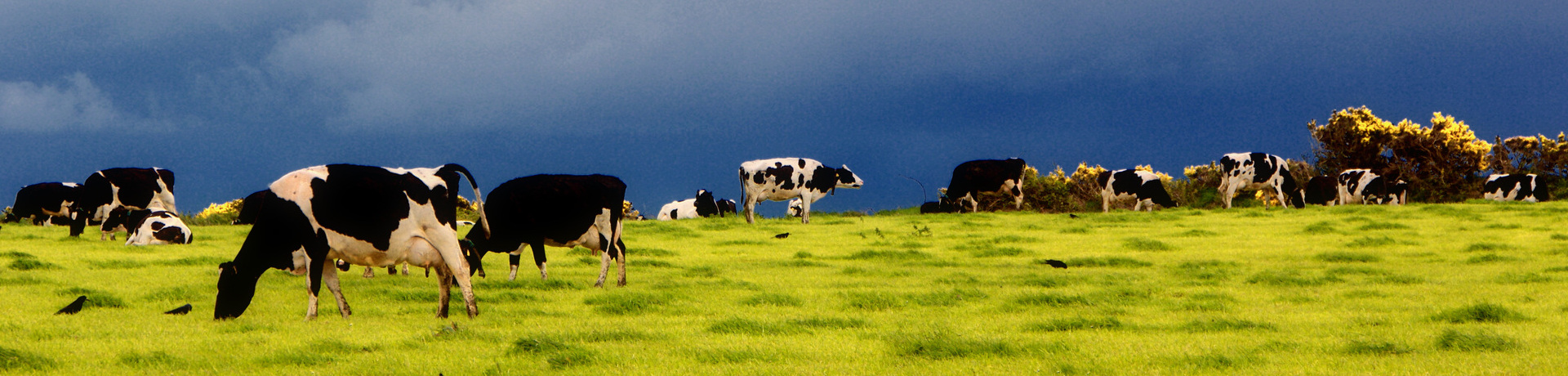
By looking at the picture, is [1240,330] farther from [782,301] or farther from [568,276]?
[568,276]

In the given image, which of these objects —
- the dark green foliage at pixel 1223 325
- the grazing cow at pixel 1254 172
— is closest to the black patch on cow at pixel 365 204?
the dark green foliage at pixel 1223 325

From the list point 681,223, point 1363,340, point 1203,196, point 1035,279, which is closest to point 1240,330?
point 1363,340

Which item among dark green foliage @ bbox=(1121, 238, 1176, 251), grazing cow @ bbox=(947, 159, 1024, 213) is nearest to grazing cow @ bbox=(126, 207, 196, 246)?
dark green foliage @ bbox=(1121, 238, 1176, 251)

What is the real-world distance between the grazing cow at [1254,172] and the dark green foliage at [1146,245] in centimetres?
1430

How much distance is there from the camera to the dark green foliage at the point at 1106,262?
18302 mm

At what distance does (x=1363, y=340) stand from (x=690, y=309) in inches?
269

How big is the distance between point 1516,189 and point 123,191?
4556 cm

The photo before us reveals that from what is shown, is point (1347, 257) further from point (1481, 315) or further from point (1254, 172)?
point (1254, 172)

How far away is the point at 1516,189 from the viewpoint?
38.1m

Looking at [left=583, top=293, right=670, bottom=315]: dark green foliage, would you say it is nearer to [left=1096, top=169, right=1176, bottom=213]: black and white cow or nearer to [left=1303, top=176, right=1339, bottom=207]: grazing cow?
[left=1096, top=169, right=1176, bottom=213]: black and white cow

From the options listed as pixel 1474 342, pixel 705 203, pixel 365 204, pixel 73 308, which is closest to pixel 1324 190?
pixel 705 203

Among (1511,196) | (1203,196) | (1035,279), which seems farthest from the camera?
(1203,196)

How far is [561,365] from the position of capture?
824 cm

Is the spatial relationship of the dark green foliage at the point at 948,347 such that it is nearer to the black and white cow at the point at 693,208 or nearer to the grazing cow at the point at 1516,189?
the black and white cow at the point at 693,208
